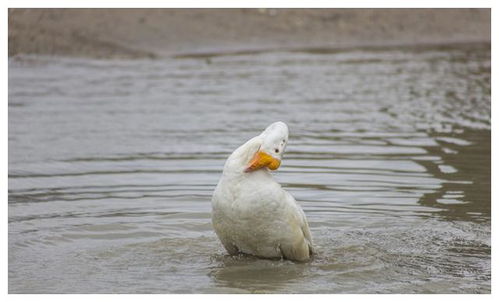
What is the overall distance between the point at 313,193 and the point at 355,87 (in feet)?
22.6

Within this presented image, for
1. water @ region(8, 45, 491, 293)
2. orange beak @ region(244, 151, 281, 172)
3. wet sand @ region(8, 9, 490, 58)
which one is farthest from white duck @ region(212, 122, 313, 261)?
wet sand @ region(8, 9, 490, 58)

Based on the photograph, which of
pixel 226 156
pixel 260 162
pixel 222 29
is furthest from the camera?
pixel 222 29

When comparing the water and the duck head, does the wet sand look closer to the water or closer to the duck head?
the water

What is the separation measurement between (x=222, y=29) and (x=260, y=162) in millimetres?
13906

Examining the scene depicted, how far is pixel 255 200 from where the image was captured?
297 inches

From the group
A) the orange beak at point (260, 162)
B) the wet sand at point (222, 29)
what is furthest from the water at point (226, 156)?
the orange beak at point (260, 162)

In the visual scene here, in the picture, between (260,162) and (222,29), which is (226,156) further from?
(222,29)

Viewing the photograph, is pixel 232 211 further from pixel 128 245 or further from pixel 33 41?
pixel 33 41

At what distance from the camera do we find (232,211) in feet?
24.8

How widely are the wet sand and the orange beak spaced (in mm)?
12255

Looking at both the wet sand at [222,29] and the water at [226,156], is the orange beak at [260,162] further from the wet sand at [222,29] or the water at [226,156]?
the wet sand at [222,29]

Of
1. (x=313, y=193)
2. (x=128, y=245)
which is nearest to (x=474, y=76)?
(x=313, y=193)

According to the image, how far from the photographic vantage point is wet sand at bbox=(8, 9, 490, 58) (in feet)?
65.2

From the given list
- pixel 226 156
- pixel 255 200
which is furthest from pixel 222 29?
pixel 255 200
